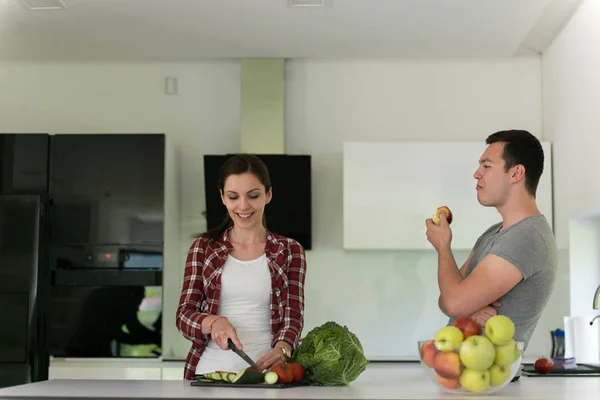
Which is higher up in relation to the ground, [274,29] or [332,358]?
[274,29]

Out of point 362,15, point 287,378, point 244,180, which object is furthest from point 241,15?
point 287,378

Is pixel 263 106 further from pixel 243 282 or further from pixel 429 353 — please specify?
pixel 429 353

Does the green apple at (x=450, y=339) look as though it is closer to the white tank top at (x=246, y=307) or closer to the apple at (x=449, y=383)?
the apple at (x=449, y=383)

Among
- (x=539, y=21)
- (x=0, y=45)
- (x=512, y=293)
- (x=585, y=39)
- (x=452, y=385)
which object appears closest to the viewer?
(x=452, y=385)

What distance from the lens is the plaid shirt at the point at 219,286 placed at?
2.78 meters

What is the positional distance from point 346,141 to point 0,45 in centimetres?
196

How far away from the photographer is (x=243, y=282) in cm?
282

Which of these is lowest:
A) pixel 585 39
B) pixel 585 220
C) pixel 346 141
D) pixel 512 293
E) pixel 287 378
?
pixel 287 378

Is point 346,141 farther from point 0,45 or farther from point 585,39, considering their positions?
point 0,45

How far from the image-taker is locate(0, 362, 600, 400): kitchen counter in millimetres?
2074

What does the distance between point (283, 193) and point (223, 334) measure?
7.53 feet

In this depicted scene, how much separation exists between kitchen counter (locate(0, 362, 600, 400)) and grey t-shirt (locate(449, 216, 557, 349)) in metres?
0.19

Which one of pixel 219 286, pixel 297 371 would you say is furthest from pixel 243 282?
pixel 297 371

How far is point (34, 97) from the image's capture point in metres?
5.25
